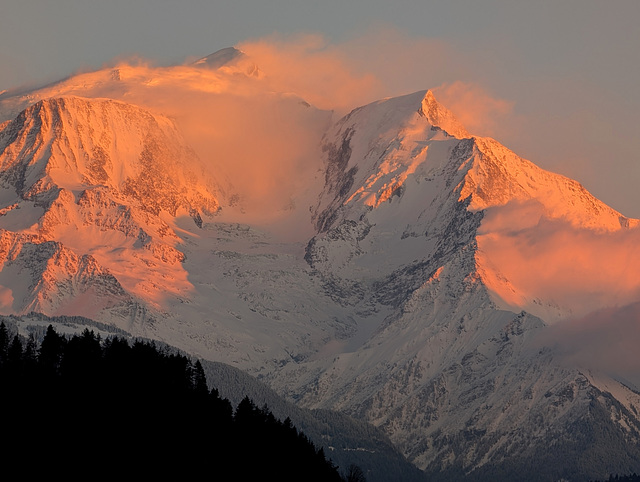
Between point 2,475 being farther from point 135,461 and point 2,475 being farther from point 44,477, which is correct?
point 135,461

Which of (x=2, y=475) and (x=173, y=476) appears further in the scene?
(x=173, y=476)

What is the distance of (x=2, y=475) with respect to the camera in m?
182

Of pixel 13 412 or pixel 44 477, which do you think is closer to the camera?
pixel 44 477

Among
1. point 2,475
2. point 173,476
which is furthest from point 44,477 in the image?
point 173,476

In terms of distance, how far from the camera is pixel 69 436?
198 meters

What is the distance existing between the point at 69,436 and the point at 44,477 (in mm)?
13243

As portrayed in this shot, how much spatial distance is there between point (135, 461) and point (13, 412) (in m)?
12.7

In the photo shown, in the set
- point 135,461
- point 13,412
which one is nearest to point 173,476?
point 135,461

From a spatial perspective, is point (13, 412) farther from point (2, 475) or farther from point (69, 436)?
point (2, 475)

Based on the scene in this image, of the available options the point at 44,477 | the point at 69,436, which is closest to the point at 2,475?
the point at 44,477

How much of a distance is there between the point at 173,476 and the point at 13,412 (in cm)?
1652

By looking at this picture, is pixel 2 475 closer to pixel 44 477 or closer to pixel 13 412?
pixel 44 477

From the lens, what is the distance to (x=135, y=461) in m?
198

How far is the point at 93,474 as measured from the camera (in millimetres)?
190125
